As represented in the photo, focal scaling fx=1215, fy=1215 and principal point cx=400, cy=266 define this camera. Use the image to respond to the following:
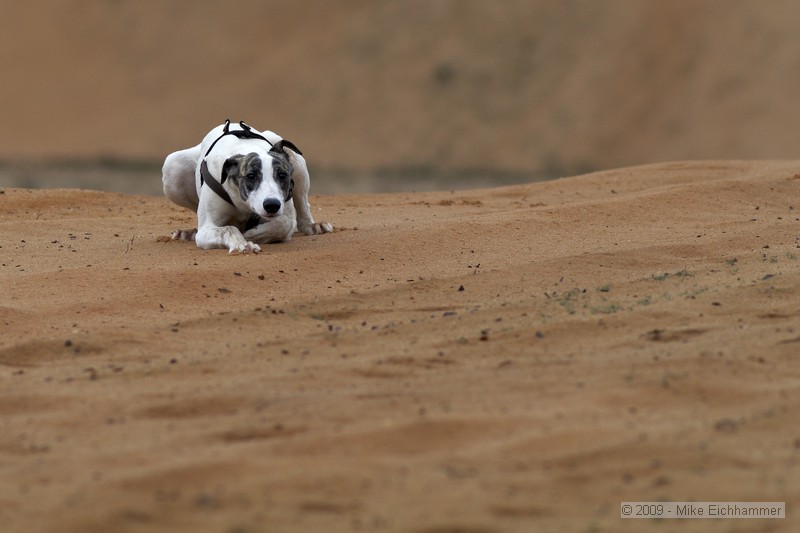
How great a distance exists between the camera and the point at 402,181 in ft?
93.1

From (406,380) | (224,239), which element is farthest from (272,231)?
(406,380)

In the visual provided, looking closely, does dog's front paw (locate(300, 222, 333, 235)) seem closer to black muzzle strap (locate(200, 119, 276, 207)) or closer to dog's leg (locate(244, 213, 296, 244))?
dog's leg (locate(244, 213, 296, 244))

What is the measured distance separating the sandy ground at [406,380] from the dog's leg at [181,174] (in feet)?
2.81

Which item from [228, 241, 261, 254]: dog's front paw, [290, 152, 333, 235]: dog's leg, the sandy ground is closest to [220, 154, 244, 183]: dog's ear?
[228, 241, 261, 254]: dog's front paw

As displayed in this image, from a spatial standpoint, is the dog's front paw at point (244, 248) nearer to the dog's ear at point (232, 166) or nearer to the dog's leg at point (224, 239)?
the dog's leg at point (224, 239)

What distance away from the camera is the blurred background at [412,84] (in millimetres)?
31359

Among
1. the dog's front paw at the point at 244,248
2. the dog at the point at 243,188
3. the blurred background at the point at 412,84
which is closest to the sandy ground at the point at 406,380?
the dog's front paw at the point at 244,248

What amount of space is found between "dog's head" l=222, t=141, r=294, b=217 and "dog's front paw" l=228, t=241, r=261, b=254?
10.0 inches

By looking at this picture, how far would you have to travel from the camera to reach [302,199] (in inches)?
366

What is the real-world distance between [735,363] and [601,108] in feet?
93.3

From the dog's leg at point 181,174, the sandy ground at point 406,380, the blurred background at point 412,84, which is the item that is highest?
the blurred background at point 412,84

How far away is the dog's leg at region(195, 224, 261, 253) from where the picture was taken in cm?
828

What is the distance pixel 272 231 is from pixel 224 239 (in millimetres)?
378

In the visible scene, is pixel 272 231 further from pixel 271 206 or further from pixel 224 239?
pixel 271 206
